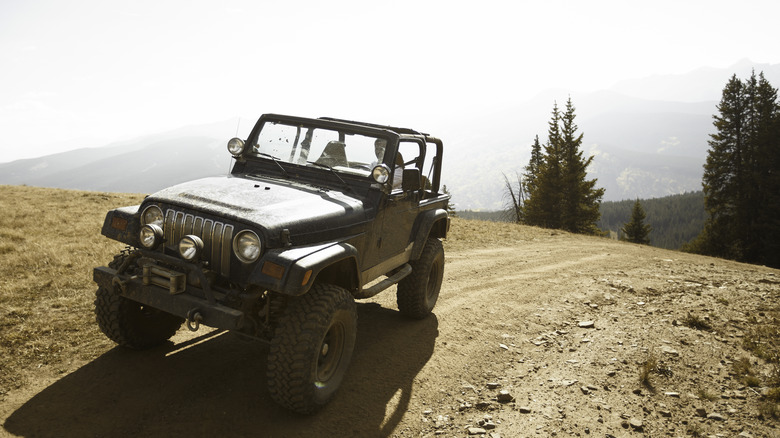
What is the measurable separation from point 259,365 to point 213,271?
4.84 ft

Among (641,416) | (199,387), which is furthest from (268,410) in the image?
(641,416)

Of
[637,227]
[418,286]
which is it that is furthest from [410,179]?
[637,227]

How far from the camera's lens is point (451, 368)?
16.9 ft

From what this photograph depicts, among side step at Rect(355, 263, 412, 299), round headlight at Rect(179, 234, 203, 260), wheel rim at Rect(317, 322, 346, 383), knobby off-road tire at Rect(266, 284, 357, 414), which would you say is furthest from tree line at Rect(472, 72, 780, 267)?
round headlight at Rect(179, 234, 203, 260)

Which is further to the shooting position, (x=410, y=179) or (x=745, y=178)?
(x=745, y=178)

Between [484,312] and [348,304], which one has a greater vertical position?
[348,304]

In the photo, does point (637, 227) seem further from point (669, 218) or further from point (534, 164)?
point (669, 218)

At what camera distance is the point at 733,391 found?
15.4 feet

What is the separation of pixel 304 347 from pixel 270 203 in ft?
4.26

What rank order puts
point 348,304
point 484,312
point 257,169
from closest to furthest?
point 348,304, point 257,169, point 484,312

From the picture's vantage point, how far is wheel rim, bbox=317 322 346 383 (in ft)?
13.5

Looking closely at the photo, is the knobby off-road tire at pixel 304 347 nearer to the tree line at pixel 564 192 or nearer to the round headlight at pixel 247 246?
the round headlight at pixel 247 246

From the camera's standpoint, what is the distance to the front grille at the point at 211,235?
3.74 m

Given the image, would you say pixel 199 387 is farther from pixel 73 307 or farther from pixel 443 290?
pixel 443 290
